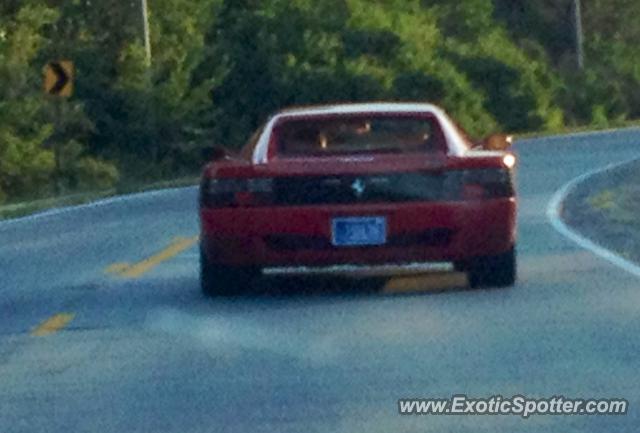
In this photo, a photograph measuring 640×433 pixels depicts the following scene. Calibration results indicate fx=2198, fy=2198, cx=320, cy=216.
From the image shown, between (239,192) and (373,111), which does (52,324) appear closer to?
(239,192)

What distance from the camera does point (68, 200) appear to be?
35188mm

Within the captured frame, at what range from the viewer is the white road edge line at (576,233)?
17.8 m

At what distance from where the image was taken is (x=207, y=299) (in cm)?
1634

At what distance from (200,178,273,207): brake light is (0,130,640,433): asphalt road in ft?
2.42

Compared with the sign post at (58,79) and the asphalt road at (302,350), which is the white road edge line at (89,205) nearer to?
the sign post at (58,79)

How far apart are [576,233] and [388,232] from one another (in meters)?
6.45

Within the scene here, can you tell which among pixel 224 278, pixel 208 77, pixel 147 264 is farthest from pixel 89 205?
pixel 208 77

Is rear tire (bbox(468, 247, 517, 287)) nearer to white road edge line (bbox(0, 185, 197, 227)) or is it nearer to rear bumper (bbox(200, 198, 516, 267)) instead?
rear bumper (bbox(200, 198, 516, 267))

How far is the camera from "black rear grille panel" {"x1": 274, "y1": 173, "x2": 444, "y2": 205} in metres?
15.8

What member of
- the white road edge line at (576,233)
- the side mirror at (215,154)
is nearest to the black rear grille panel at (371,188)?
the side mirror at (215,154)

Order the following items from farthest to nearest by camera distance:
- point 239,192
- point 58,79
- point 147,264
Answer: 1. point 58,79
2. point 147,264
3. point 239,192

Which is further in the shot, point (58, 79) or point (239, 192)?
point (58, 79)

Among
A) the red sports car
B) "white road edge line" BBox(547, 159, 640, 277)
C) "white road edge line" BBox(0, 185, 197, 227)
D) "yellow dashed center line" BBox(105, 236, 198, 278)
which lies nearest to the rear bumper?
the red sports car

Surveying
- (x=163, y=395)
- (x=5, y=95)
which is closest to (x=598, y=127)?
(x=5, y=95)
